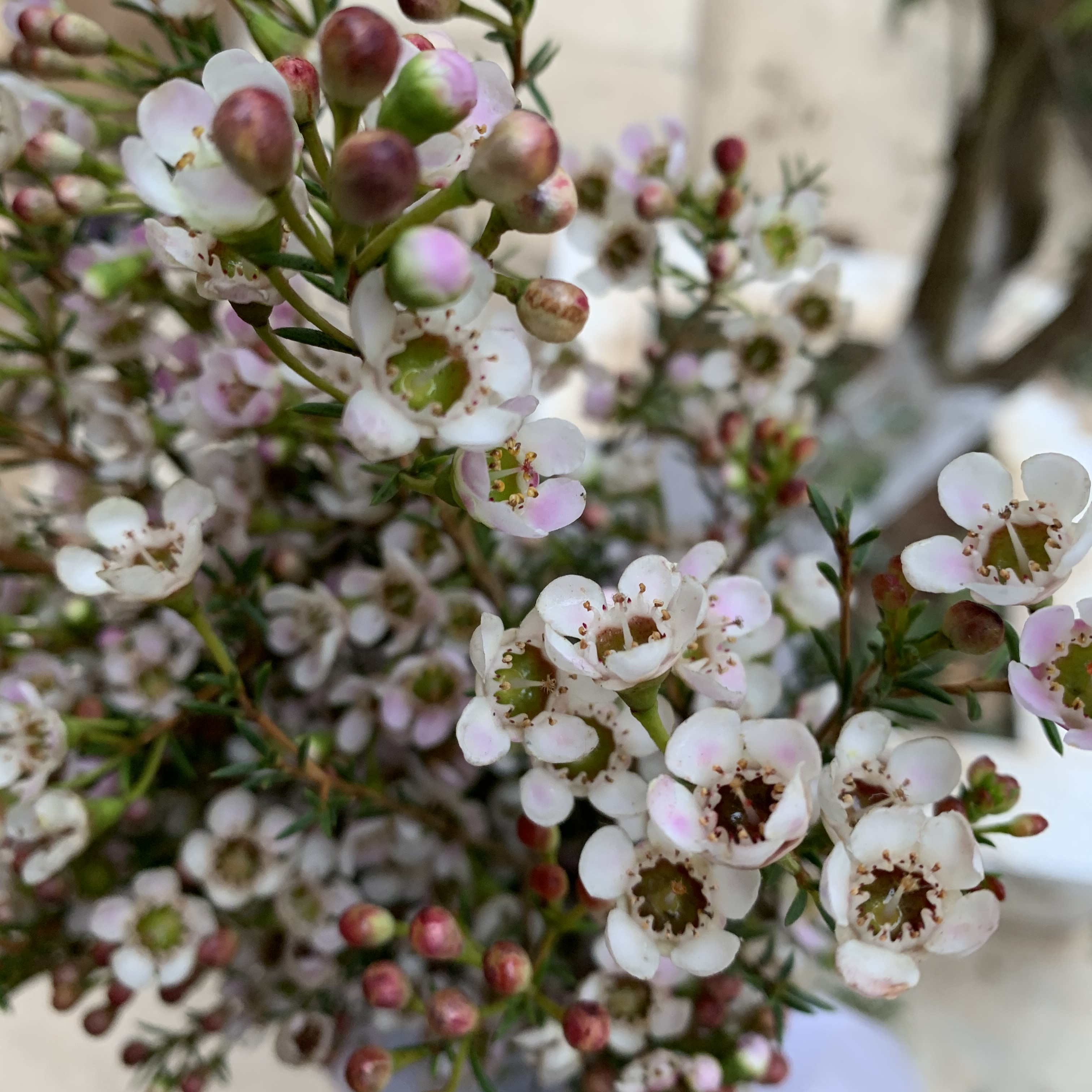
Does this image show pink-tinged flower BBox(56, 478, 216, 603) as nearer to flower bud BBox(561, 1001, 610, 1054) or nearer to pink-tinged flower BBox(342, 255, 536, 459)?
pink-tinged flower BBox(342, 255, 536, 459)

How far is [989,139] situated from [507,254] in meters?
0.64

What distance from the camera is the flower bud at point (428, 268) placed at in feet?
0.79

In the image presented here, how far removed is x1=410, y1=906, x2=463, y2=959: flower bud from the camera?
39 centimetres

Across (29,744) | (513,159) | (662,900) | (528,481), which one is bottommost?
(29,744)

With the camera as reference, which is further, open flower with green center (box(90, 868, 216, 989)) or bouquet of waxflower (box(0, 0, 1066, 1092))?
open flower with green center (box(90, 868, 216, 989))

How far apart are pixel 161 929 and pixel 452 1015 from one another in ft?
0.66

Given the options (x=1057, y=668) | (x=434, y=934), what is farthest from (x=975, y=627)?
(x=434, y=934)

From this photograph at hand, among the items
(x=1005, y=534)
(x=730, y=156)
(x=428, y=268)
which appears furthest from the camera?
(x=730, y=156)

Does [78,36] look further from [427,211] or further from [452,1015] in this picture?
[452,1015]

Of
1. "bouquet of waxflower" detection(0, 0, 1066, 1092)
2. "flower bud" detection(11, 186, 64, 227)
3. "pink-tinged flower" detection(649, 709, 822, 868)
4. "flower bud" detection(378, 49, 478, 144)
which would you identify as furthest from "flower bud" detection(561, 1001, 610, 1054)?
"flower bud" detection(11, 186, 64, 227)

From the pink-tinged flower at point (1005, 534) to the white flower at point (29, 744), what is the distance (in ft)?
1.30

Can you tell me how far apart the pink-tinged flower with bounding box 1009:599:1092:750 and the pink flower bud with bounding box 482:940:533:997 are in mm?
233

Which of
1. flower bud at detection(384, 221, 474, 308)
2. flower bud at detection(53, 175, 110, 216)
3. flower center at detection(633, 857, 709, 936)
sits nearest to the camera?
flower bud at detection(384, 221, 474, 308)

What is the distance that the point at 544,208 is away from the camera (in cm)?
29
